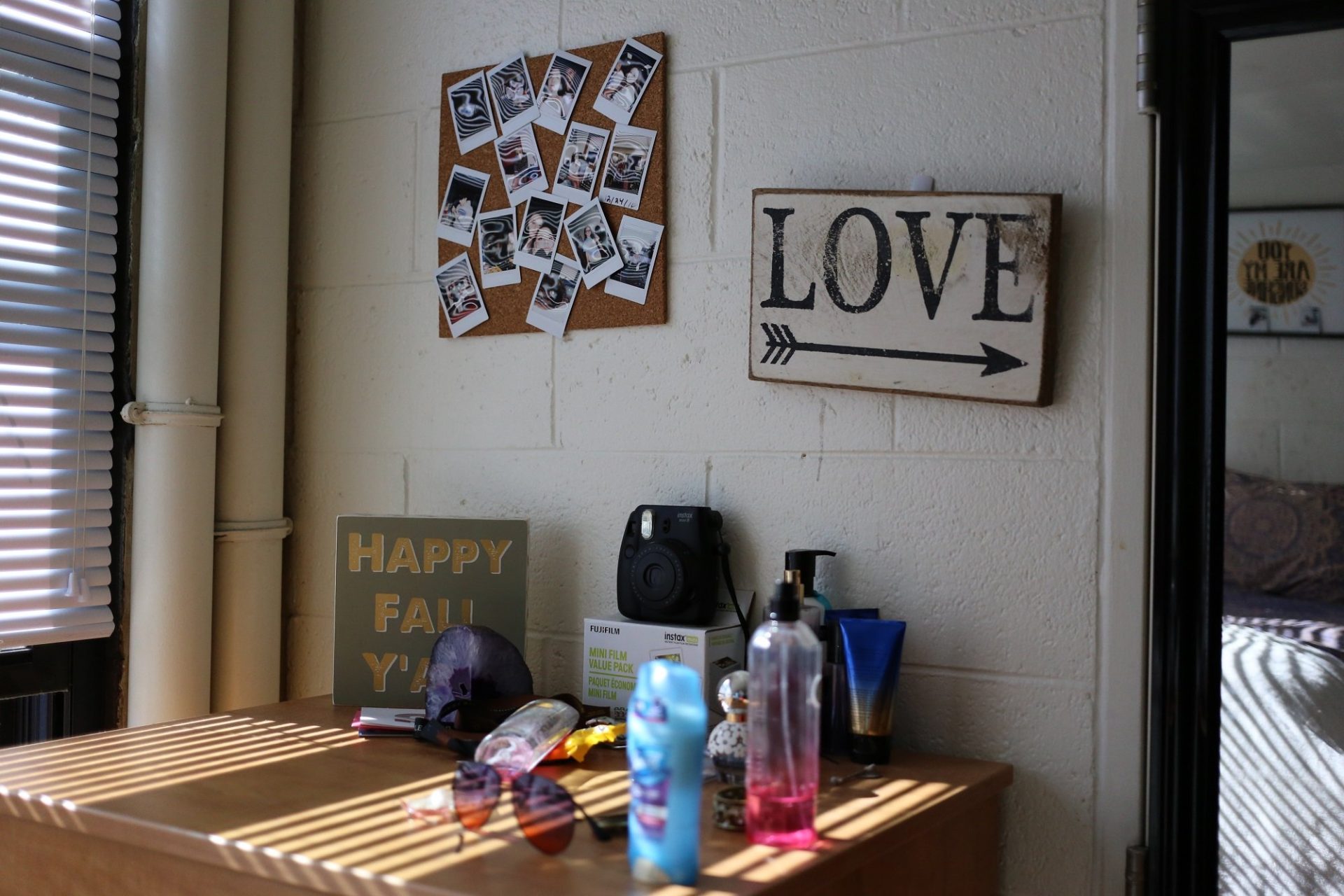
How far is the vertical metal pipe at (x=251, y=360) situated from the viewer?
1.97 meters

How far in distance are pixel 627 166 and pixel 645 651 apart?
73 cm

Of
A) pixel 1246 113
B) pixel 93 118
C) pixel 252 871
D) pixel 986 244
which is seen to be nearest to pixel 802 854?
pixel 252 871

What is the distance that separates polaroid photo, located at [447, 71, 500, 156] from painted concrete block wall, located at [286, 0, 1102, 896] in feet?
0.17

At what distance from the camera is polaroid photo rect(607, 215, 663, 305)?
174 centimetres

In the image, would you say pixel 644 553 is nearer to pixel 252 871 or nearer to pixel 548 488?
pixel 548 488

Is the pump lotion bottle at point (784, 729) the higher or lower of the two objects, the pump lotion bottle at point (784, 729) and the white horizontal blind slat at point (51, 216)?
the lower

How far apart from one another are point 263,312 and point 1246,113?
60.7 inches

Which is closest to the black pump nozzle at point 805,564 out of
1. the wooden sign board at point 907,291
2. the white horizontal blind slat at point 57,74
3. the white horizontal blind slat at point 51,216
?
the wooden sign board at point 907,291

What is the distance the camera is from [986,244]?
57.8 inches

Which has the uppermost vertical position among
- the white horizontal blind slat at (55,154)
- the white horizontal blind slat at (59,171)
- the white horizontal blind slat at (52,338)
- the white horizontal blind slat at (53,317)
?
the white horizontal blind slat at (55,154)

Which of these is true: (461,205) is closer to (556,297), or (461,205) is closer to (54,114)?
(556,297)

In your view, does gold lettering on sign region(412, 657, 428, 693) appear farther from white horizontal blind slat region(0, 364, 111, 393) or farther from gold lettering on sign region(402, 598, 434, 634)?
white horizontal blind slat region(0, 364, 111, 393)

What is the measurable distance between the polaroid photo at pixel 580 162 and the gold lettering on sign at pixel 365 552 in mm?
610

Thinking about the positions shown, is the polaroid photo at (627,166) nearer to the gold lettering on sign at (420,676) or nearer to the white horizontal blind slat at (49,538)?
the gold lettering on sign at (420,676)
